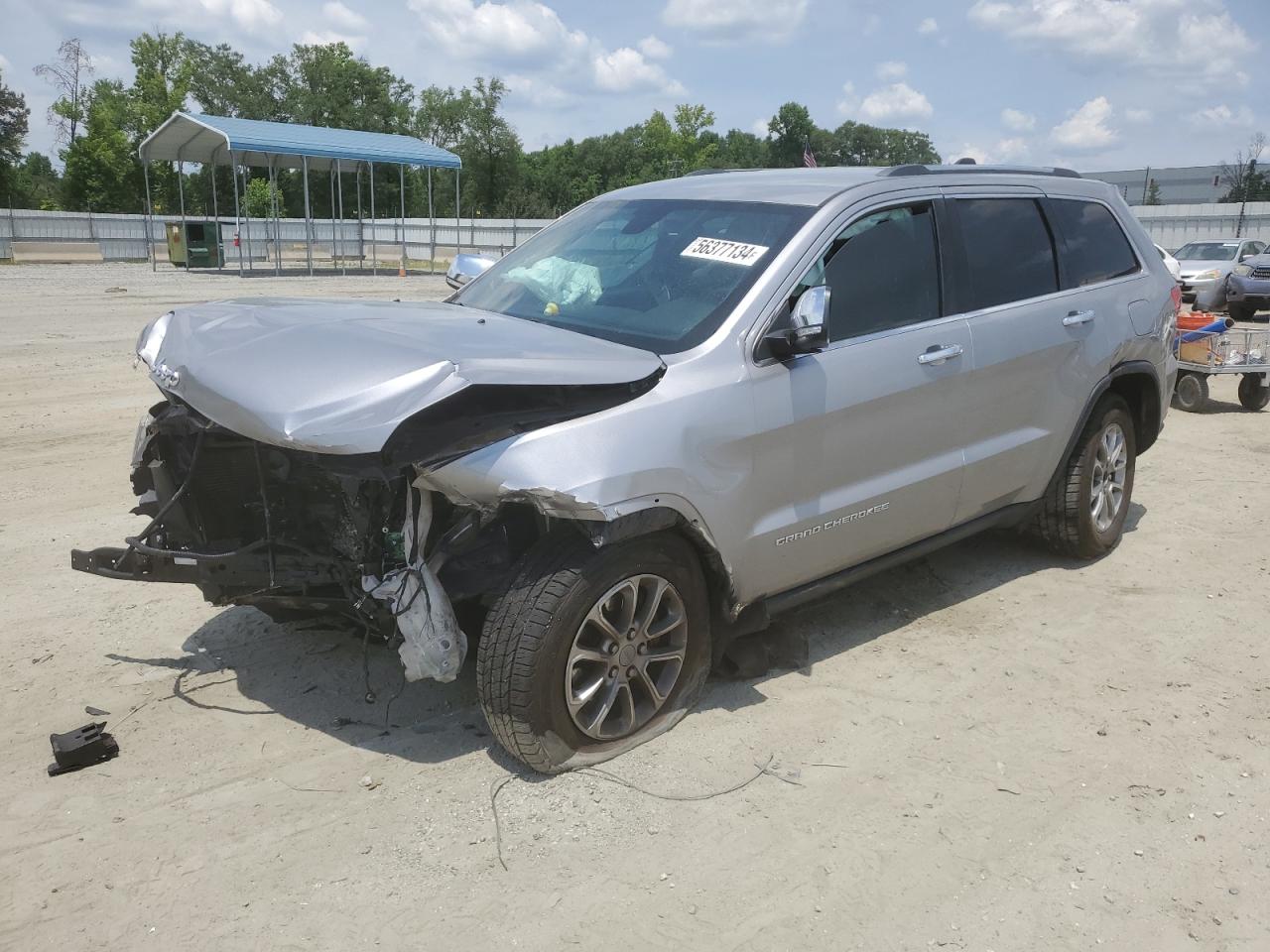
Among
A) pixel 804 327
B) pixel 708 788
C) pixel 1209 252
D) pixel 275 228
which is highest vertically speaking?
pixel 275 228

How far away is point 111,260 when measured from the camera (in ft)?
127

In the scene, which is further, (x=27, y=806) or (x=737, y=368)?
(x=737, y=368)

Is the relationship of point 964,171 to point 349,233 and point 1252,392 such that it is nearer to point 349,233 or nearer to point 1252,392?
point 1252,392

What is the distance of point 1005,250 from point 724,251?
→ 5.25 feet

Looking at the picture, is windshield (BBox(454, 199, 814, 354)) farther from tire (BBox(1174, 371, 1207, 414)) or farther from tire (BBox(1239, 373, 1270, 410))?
tire (BBox(1239, 373, 1270, 410))

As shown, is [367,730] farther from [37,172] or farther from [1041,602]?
[37,172]

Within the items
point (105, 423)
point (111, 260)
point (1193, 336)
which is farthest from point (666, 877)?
point (111, 260)

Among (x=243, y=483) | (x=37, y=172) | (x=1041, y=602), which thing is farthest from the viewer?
(x=37, y=172)

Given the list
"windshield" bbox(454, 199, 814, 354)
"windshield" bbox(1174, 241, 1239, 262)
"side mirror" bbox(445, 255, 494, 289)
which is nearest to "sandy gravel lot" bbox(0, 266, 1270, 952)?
"windshield" bbox(454, 199, 814, 354)

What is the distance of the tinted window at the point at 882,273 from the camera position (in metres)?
4.21

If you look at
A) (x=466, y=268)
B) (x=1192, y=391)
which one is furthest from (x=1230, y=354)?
(x=466, y=268)

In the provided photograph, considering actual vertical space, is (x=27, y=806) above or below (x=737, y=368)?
below

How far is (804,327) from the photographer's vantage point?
12.7ft

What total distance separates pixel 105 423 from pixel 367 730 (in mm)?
6037
